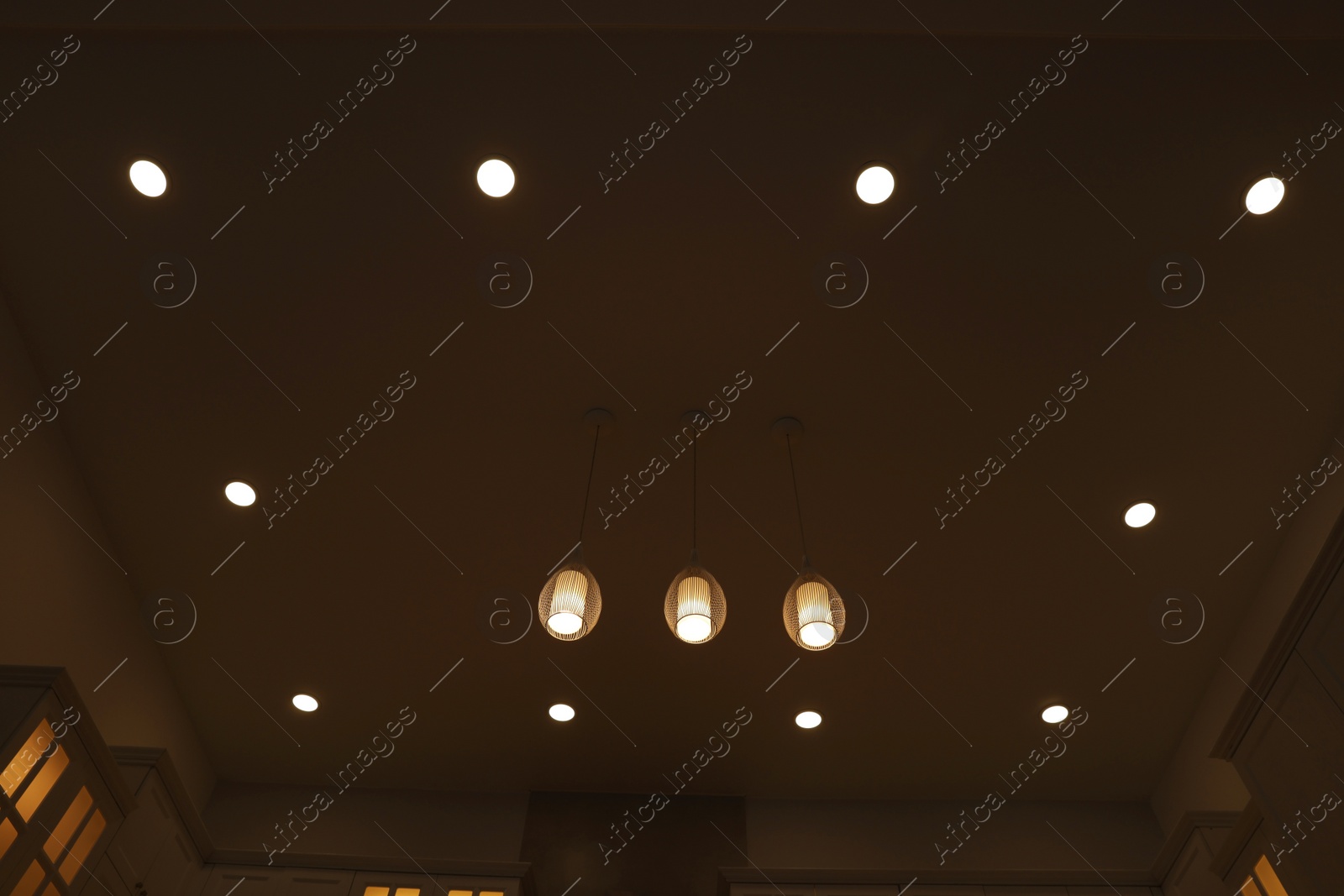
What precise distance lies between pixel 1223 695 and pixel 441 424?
3819 millimetres

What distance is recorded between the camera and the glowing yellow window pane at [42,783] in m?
2.85

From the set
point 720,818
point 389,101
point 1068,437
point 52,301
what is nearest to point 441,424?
point 389,101

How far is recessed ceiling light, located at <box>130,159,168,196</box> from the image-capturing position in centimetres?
302

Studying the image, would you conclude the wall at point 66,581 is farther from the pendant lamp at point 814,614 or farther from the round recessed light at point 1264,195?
the round recessed light at point 1264,195

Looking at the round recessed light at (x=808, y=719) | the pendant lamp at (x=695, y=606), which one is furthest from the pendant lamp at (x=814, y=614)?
the round recessed light at (x=808, y=719)

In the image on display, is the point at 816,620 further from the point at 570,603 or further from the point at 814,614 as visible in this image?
the point at 570,603

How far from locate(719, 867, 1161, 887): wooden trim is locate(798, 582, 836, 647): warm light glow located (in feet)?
8.04

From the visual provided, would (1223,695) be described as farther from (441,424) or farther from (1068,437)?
(441,424)

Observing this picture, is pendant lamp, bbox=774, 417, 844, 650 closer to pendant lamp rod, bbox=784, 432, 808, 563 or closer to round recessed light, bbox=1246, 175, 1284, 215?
pendant lamp rod, bbox=784, 432, 808, 563

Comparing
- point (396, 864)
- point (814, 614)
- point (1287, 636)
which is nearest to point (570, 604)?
point (814, 614)

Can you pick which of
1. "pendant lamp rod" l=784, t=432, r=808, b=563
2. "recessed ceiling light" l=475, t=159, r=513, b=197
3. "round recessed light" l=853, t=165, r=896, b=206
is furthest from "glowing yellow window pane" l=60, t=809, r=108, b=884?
"round recessed light" l=853, t=165, r=896, b=206

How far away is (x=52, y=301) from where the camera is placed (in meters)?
3.41

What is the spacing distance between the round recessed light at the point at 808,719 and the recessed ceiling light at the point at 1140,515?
6.00ft

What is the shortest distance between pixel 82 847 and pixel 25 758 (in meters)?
0.60
